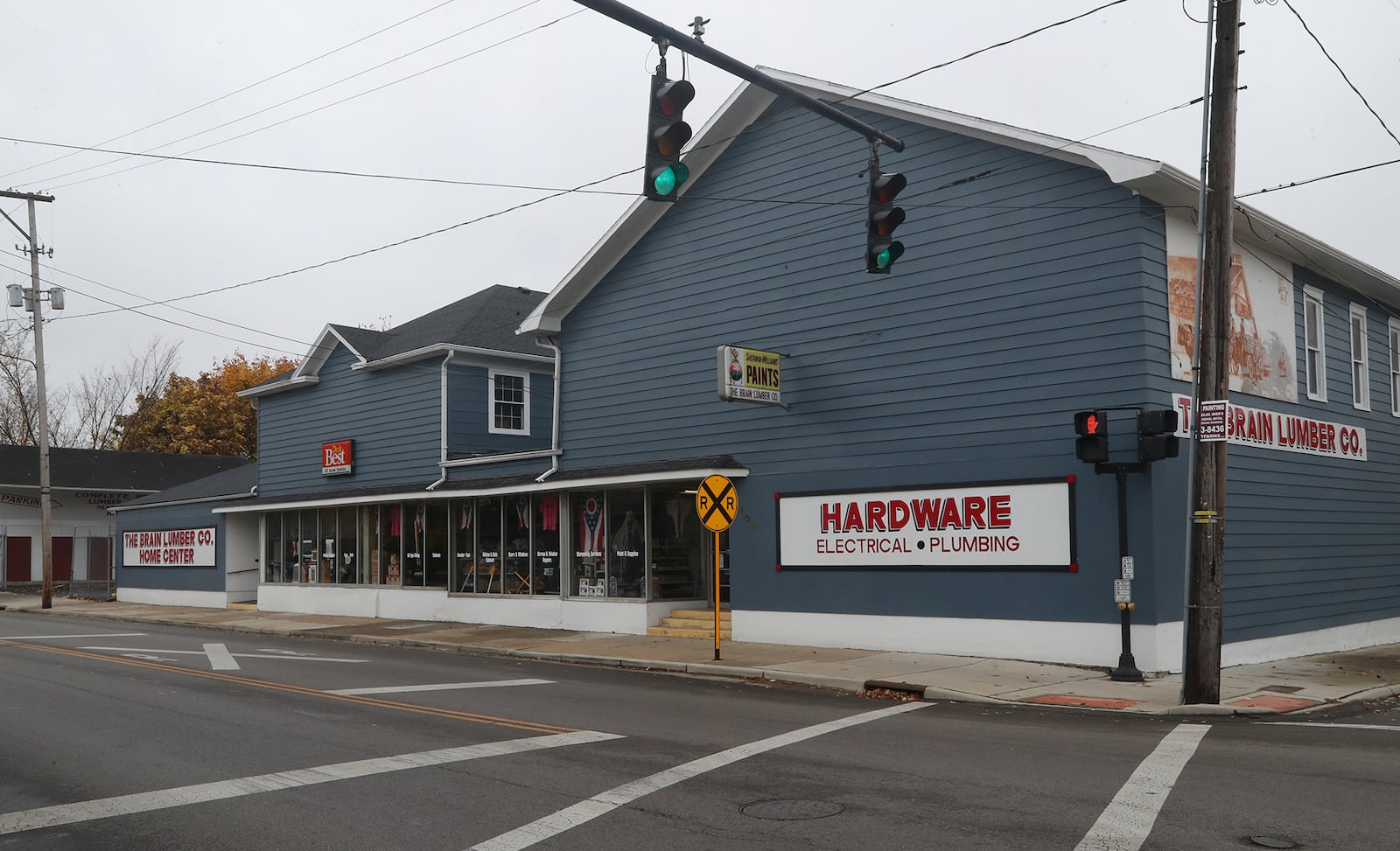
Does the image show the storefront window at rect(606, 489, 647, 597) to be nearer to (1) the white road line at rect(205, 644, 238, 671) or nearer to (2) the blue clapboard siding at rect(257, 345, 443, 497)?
(2) the blue clapboard siding at rect(257, 345, 443, 497)

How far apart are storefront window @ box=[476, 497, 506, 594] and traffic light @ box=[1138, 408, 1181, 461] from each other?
14809 millimetres

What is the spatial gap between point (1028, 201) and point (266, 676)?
42.1ft

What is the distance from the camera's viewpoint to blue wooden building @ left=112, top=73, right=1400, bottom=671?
1612cm

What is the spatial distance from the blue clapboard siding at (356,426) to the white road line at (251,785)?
59.5 feet

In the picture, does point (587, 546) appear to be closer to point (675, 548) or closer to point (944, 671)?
point (675, 548)

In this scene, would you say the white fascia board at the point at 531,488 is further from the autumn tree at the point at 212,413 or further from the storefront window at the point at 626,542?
the autumn tree at the point at 212,413

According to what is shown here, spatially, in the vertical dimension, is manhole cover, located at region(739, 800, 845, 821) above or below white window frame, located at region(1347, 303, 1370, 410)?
below

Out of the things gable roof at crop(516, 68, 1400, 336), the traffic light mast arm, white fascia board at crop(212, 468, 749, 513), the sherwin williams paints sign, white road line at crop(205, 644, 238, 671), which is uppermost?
gable roof at crop(516, 68, 1400, 336)

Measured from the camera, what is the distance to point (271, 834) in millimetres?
7121

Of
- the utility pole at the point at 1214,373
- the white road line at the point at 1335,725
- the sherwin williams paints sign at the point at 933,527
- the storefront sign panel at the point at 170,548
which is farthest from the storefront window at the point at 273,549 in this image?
the white road line at the point at 1335,725

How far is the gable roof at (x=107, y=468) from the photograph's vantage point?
4703 cm

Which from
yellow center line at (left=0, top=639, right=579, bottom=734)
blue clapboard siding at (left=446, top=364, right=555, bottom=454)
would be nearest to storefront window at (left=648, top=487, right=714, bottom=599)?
blue clapboard siding at (left=446, top=364, right=555, bottom=454)

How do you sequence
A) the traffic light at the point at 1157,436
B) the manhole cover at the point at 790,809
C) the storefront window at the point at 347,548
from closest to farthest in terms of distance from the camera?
the manhole cover at the point at 790,809 < the traffic light at the point at 1157,436 < the storefront window at the point at 347,548

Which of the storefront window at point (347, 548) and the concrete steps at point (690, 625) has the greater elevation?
the storefront window at point (347, 548)
